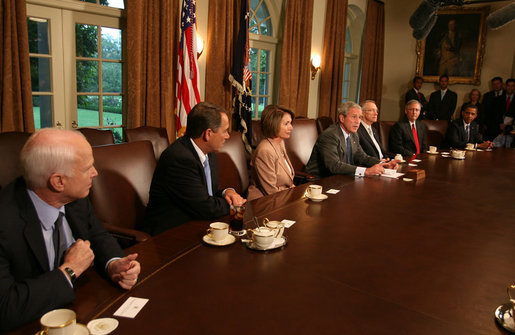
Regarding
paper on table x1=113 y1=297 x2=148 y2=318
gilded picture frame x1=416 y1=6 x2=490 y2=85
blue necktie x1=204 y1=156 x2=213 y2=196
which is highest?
gilded picture frame x1=416 y1=6 x2=490 y2=85

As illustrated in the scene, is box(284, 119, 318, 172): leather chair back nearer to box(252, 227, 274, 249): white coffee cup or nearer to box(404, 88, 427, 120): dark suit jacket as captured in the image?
box(252, 227, 274, 249): white coffee cup

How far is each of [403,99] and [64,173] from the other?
941 cm

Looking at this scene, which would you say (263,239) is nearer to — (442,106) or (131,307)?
(131,307)

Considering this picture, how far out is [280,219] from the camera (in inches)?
78.3

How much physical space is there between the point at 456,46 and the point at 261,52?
4.85 meters

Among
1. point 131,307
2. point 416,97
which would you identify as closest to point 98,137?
point 131,307

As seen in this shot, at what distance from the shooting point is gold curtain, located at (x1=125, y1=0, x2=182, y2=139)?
4145mm

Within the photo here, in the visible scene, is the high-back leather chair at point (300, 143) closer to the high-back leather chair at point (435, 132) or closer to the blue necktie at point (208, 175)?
the blue necktie at point (208, 175)

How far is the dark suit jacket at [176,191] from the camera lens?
2.11 meters

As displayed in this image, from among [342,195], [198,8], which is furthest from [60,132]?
[198,8]

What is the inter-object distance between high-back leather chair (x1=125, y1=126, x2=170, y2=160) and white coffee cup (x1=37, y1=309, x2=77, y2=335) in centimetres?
261

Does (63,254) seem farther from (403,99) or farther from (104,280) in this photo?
→ (403,99)

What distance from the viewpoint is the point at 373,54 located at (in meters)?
8.92

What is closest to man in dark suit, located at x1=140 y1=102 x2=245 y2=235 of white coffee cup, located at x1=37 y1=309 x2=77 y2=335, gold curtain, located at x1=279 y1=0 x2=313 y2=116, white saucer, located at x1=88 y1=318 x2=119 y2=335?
white saucer, located at x1=88 y1=318 x2=119 y2=335
